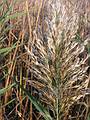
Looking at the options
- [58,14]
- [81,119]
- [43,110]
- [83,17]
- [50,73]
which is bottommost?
[81,119]

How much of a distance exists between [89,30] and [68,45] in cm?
122

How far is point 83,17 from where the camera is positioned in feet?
6.79

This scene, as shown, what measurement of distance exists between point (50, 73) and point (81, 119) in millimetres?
572

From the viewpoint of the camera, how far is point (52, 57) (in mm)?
744

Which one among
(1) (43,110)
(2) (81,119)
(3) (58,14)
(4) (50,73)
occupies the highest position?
(3) (58,14)

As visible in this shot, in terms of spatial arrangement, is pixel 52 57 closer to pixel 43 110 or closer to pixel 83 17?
pixel 43 110

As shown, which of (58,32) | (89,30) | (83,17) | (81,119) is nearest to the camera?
(58,32)

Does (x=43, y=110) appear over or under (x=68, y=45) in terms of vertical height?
under

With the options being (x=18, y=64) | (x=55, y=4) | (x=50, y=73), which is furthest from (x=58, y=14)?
(x=18, y=64)

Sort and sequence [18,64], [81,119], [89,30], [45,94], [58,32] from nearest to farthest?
1. [58,32]
2. [45,94]
3. [81,119]
4. [18,64]
5. [89,30]

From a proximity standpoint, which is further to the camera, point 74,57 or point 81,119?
point 81,119

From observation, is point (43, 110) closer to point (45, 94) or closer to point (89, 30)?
point (45, 94)

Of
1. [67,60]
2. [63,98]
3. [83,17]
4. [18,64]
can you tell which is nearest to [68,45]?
[67,60]

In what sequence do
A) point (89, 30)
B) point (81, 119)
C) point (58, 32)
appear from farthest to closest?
point (89, 30) → point (81, 119) → point (58, 32)
